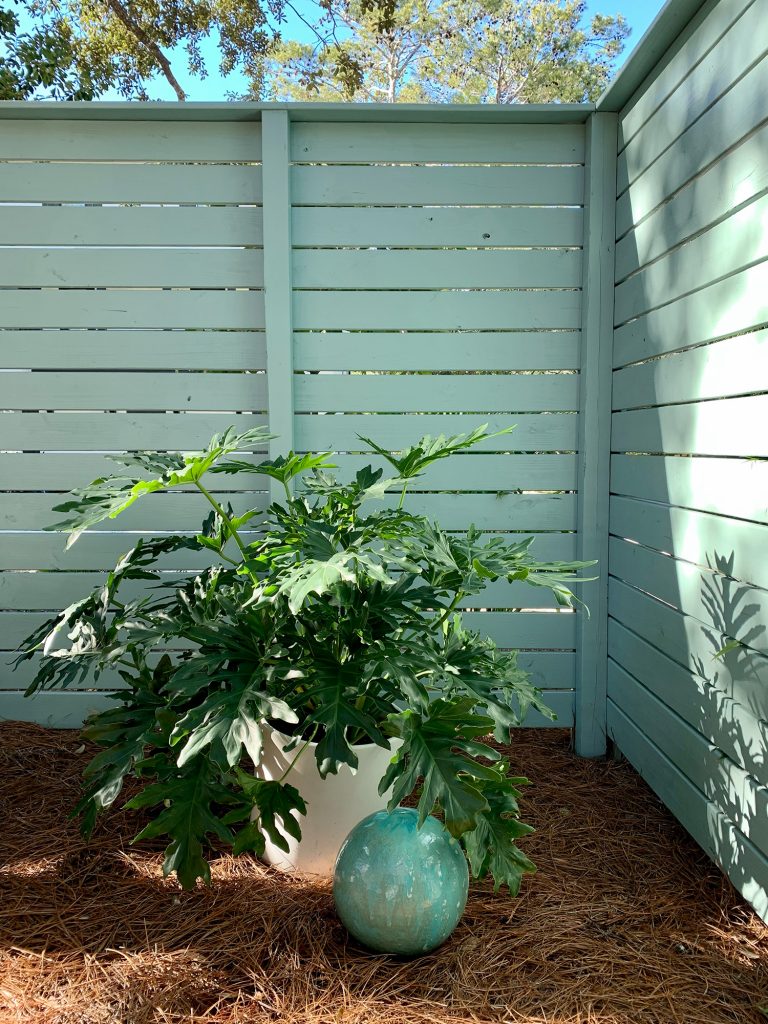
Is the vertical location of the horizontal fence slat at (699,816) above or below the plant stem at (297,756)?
below

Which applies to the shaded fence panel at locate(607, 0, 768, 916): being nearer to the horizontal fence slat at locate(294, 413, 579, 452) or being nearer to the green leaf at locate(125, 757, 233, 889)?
the horizontal fence slat at locate(294, 413, 579, 452)

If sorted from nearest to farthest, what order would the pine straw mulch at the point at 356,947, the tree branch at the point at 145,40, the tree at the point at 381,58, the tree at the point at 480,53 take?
the pine straw mulch at the point at 356,947 → the tree branch at the point at 145,40 → the tree at the point at 381,58 → the tree at the point at 480,53

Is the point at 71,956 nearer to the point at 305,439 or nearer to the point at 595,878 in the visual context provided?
the point at 595,878

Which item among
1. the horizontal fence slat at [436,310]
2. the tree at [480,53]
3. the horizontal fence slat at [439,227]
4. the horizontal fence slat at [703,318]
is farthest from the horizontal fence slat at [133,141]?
the tree at [480,53]

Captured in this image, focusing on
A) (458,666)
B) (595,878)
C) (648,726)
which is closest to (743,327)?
(458,666)

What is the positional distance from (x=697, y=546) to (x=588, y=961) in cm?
92

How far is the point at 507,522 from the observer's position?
2465mm

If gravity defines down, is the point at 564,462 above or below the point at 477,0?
below

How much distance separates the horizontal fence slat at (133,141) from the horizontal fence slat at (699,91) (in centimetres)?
116

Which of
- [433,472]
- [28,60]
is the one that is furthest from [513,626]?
[28,60]

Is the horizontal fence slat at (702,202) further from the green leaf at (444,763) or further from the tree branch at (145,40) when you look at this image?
the tree branch at (145,40)

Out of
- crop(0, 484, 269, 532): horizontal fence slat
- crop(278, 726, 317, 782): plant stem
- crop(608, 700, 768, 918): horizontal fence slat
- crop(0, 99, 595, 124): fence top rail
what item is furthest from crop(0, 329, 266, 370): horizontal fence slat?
crop(608, 700, 768, 918): horizontal fence slat

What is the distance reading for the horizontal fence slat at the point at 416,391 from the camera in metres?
2.43

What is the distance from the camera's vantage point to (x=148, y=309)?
7.90ft
